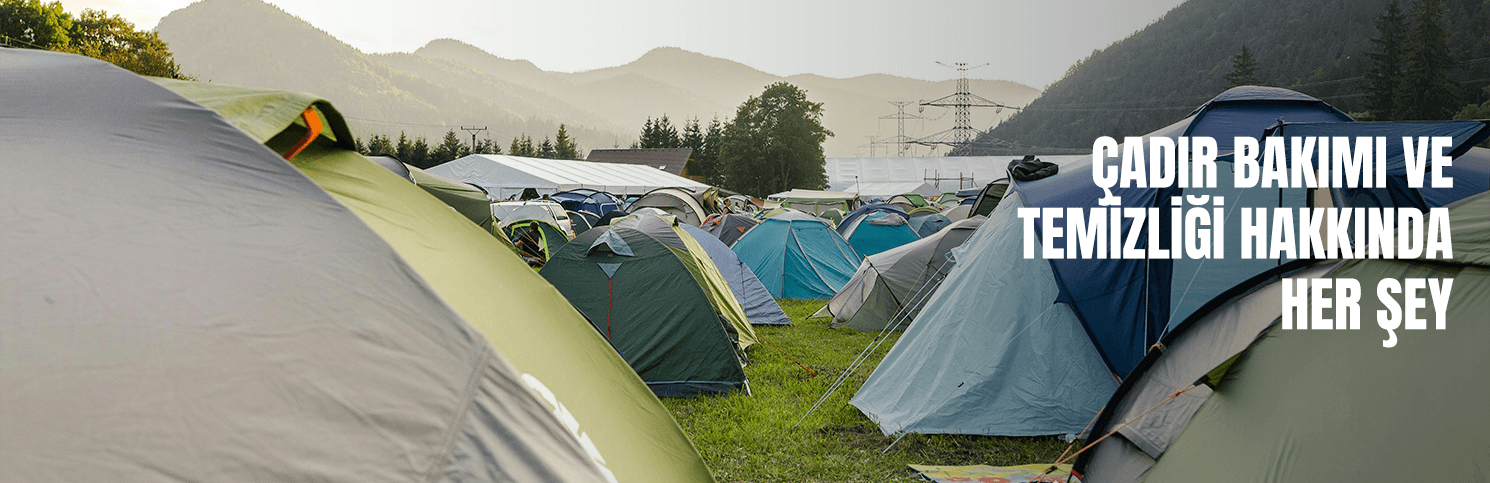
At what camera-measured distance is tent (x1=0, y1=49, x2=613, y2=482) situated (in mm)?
1267

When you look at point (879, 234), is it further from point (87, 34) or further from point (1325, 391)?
point (87, 34)

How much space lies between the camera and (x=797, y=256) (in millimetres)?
13469

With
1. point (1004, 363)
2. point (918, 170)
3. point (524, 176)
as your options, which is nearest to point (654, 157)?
point (918, 170)

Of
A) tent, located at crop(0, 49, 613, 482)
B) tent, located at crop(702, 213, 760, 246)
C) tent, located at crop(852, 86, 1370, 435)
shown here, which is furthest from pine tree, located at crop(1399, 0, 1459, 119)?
tent, located at crop(0, 49, 613, 482)

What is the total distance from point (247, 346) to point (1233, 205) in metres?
5.65

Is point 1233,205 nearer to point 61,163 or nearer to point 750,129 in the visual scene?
point 61,163

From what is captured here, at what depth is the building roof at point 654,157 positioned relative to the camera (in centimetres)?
6581

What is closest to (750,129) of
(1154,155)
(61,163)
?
(1154,155)

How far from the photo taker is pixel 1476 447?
2.18 m

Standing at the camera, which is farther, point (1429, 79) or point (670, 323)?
point (1429, 79)

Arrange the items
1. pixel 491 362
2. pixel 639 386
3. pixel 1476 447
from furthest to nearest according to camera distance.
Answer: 1. pixel 639 386
2. pixel 1476 447
3. pixel 491 362

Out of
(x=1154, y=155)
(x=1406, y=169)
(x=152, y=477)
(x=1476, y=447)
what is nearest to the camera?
(x=152, y=477)

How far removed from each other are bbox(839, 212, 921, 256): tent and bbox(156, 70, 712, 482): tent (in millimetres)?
12698

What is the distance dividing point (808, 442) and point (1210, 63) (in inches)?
3926
